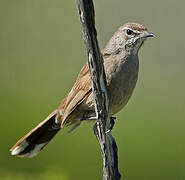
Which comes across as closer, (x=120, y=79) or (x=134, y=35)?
(x=120, y=79)

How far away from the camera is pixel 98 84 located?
360 cm

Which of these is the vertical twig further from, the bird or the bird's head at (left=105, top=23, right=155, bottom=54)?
the bird's head at (left=105, top=23, right=155, bottom=54)

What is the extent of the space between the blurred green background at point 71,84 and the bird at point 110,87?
271 millimetres

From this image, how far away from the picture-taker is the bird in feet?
16.9

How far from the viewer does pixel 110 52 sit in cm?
544

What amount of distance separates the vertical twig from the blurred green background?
112 cm

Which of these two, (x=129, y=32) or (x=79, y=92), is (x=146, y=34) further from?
(x=79, y=92)

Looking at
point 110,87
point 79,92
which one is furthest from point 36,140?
point 110,87

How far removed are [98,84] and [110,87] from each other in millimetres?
1469

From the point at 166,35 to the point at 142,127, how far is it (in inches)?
116

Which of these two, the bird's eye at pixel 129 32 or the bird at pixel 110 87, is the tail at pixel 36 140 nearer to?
the bird at pixel 110 87

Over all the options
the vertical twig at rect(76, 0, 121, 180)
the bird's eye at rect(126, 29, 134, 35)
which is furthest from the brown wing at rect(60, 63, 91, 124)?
the vertical twig at rect(76, 0, 121, 180)

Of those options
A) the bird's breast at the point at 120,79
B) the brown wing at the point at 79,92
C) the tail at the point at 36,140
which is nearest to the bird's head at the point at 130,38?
the bird's breast at the point at 120,79

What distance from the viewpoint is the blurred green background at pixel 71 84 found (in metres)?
6.21
